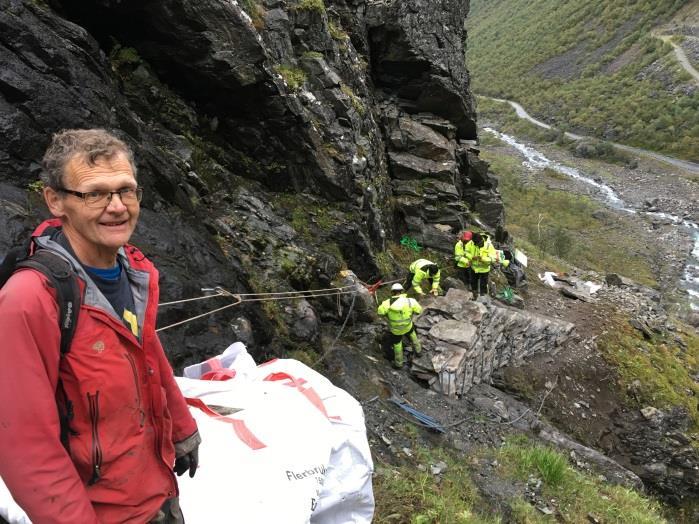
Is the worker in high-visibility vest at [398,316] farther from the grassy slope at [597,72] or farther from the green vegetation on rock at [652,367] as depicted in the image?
the grassy slope at [597,72]

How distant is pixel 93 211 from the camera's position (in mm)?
1695

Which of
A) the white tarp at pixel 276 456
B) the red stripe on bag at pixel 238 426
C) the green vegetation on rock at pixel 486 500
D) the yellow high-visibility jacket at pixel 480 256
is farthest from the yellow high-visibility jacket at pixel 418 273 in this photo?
the red stripe on bag at pixel 238 426

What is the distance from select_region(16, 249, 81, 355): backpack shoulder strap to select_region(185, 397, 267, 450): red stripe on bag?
1390 mm

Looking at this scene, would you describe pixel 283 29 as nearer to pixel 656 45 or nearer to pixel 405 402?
pixel 405 402

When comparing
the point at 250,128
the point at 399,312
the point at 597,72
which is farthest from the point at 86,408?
the point at 597,72

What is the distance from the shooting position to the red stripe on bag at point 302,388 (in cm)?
317

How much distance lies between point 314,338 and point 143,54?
529cm

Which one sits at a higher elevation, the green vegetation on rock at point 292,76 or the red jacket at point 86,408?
the green vegetation on rock at point 292,76

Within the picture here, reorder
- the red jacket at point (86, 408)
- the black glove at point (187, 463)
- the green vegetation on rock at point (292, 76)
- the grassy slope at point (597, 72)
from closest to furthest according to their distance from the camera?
1. the red jacket at point (86, 408)
2. the black glove at point (187, 463)
3. the green vegetation on rock at point (292, 76)
4. the grassy slope at point (597, 72)

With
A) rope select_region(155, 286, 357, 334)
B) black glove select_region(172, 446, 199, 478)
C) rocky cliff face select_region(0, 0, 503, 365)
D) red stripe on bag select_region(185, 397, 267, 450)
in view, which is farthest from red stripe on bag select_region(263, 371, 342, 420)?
rocky cliff face select_region(0, 0, 503, 365)

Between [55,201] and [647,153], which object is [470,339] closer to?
[55,201]

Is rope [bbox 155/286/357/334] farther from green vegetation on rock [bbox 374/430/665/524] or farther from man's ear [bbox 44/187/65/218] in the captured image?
green vegetation on rock [bbox 374/430/665/524]

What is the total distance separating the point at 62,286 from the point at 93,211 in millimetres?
308

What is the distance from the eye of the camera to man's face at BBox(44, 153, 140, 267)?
169 centimetres
